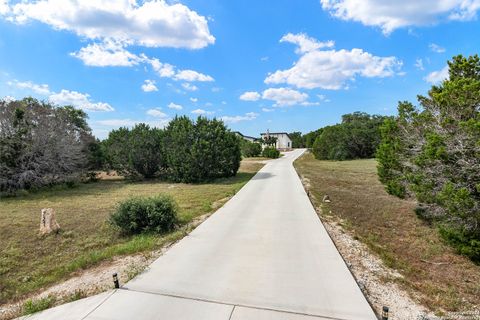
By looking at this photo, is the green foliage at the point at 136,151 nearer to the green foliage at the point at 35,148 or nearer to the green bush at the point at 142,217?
the green foliage at the point at 35,148

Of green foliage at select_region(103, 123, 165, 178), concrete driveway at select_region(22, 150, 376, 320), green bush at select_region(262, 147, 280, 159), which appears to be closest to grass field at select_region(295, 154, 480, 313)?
concrete driveway at select_region(22, 150, 376, 320)

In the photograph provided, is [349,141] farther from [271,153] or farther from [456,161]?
[456,161]

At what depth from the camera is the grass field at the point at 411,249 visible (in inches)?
176

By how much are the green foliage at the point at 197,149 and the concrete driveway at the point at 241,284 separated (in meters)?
11.4

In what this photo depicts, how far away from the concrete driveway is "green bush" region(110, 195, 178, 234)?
1269 mm

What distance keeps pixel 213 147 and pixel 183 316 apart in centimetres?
1541

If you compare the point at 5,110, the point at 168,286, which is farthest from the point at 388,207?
the point at 5,110

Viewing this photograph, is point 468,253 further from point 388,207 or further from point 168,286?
point 168,286

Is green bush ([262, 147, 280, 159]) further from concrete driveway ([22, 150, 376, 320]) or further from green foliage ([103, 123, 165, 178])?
concrete driveway ([22, 150, 376, 320])

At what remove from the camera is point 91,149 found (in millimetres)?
20672

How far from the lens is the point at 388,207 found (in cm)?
1088

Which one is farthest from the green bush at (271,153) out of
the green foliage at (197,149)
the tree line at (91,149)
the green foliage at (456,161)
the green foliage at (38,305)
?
the green foliage at (38,305)

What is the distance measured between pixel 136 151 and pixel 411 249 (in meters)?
17.5

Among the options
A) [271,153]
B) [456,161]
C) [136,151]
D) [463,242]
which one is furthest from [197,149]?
[271,153]
